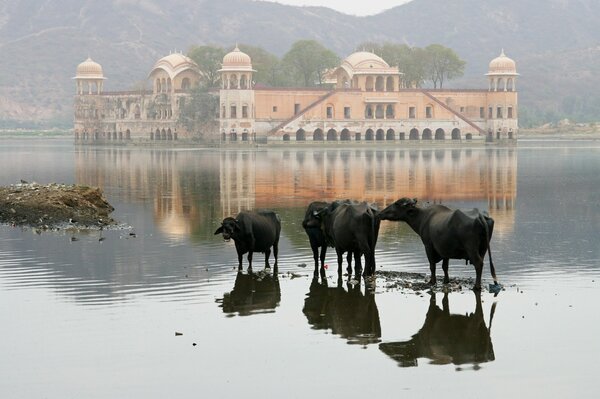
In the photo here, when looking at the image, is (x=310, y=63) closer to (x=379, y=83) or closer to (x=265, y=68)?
(x=265, y=68)

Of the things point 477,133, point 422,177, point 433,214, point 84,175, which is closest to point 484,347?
point 433,214

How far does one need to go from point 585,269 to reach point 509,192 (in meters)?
18.0

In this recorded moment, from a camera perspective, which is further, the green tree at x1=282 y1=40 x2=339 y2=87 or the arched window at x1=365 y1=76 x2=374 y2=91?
the green tree at x1=282 y1=40 x2=339 y2=87

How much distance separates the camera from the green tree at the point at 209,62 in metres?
104

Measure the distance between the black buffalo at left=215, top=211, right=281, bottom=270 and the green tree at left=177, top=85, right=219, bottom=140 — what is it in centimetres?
8013

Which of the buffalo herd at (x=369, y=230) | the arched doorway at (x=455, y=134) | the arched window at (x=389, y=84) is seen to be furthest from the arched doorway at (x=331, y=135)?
the buffalo herd at (x=369, y=230)

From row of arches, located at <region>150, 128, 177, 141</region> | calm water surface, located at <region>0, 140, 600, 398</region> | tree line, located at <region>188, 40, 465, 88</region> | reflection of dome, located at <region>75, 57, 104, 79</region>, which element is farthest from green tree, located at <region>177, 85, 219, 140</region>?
calm water surface, located at <region>0, 140, 600, 398</region>

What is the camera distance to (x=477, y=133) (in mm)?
100875

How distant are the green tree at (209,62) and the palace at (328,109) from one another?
66cm

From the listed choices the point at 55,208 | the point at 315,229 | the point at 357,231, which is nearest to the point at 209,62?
the point at 55,208

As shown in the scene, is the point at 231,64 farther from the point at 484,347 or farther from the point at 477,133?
the point at 484,347

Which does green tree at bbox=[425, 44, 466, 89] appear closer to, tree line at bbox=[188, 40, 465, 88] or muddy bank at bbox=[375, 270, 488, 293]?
tree line at bbox=[188, 40, 465, 88]

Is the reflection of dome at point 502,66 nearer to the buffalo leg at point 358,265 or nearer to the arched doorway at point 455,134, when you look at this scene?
the arched doorway at point 455,134

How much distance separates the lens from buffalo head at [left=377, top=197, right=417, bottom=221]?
15805mm
